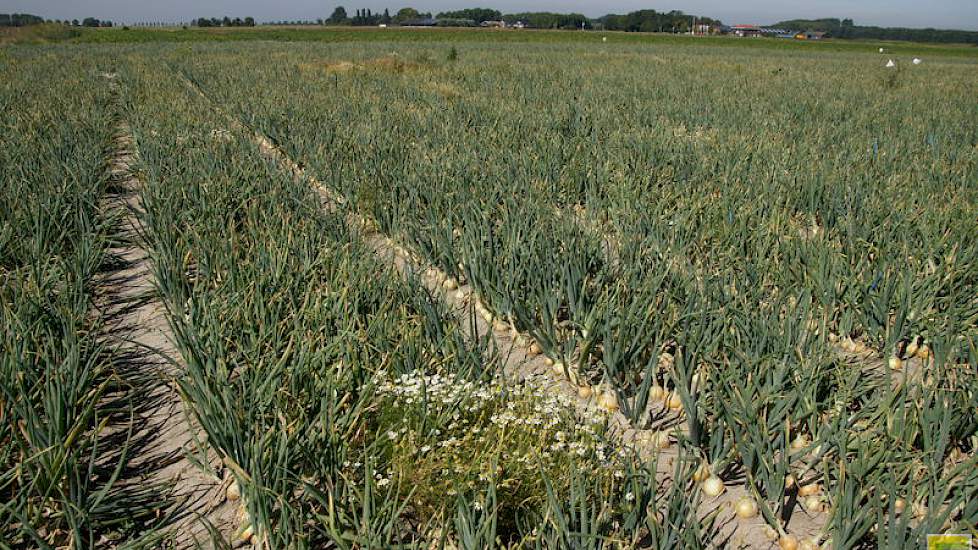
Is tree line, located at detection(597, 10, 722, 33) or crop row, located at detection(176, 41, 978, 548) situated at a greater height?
tree line, located at detection(597, 10, 722, 33)

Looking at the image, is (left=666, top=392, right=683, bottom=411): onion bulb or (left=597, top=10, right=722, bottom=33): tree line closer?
(left=666, top=392, right=683, bottom=411): onion bulb

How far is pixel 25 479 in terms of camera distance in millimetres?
1643

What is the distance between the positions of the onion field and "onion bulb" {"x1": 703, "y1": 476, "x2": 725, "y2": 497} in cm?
3

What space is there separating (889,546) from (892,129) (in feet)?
22.8

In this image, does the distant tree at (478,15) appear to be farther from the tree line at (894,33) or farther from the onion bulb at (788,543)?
the onion bulb at (788,543)

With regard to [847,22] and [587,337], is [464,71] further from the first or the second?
[847,22]

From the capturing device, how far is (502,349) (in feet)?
8.31

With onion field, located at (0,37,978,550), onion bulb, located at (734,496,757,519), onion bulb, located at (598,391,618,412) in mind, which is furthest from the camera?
onion bulb, located at (598,391,618,412)

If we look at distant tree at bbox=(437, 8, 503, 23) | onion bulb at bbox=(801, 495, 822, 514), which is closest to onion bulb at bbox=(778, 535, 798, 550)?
onion bulb at bbox=(801, 495, 822, 514)

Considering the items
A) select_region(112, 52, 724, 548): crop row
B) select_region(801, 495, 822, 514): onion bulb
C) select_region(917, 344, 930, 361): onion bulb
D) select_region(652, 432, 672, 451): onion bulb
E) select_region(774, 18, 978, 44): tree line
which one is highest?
select_region(774, 18, 978, 44): tree line

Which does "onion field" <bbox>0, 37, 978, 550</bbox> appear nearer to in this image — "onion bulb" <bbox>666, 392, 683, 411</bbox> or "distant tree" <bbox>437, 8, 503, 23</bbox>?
"onion bulb" <bbox>666, 392, 683, 411</bbox>

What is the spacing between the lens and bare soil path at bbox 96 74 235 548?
1649mm

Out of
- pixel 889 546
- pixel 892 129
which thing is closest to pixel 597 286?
pixel 889 546

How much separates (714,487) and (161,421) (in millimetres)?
1782
